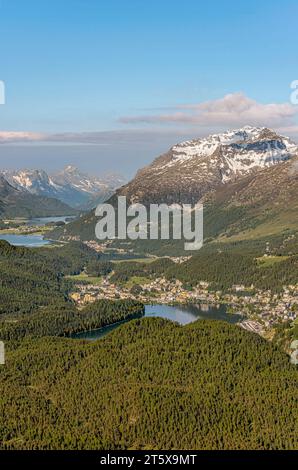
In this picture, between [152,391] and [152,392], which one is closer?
[152,392]

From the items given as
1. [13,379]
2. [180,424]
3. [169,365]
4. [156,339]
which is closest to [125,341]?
[156,339]

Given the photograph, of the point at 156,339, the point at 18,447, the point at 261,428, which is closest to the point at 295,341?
the point at 156,339

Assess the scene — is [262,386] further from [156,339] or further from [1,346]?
[1,346]

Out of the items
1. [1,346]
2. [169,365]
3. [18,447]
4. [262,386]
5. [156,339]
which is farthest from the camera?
[1,346]

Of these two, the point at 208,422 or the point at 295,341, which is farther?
the point at 295,341

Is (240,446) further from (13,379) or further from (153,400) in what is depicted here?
(13,379)
